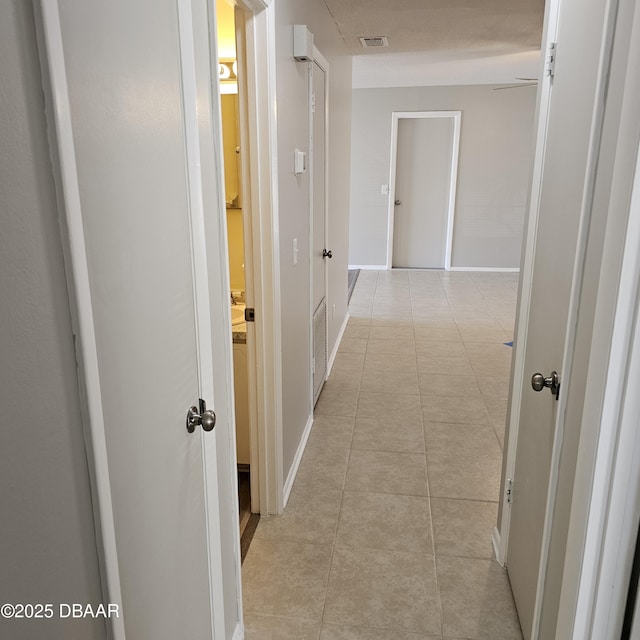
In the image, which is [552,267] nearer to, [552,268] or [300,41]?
[552,268]

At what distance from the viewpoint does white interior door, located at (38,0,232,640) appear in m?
0.81

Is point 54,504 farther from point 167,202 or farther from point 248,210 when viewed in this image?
point 248,210

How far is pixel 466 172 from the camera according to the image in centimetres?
768

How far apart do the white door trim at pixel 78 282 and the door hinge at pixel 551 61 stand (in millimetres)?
1505

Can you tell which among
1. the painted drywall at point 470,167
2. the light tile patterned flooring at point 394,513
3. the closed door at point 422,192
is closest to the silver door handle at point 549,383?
the light tile patterned flooring at point 394,513

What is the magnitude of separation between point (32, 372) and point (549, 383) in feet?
4.33

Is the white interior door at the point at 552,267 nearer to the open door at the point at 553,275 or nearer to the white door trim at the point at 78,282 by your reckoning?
the open door at the point at 553,275

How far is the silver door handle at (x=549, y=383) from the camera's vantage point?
1.50m

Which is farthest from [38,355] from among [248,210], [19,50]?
[248,210]

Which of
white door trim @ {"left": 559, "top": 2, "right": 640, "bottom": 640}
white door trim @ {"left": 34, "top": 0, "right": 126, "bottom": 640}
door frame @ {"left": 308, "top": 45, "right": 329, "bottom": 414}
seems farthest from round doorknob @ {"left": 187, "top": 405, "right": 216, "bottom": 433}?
door frame @ {"left": 308, "top": 45, "right": 329, "bottom": 414}

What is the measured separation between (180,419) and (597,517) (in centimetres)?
91

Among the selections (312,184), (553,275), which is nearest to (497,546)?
(553,275)

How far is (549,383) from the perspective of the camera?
1.53 metres

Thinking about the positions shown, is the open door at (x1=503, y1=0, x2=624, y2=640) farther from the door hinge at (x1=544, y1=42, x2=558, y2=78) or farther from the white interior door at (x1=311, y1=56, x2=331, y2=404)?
the white interior door at (x1=311, y1=56, x2=331, y2=404)
